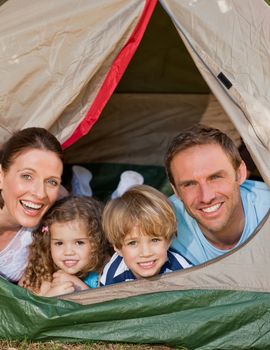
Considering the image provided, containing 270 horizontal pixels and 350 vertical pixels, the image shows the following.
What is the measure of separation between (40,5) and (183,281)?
121 cm

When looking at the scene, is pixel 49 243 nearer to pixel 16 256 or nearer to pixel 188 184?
pixel 16 256

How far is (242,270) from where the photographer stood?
2596 millimetres

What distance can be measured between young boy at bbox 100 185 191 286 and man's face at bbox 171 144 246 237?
4.0 inches

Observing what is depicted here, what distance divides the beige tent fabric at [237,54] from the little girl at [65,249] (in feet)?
2.37

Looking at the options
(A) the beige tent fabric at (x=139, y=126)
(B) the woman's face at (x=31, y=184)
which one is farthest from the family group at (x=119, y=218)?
(A) the beige tent fabric at (x=139, y=126)

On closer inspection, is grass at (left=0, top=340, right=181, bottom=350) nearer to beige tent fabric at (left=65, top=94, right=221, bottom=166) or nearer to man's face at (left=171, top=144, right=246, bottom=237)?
man's face at (left=171, top=144, right=246, bottom=237)

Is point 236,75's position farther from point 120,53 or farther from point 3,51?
point 3,51

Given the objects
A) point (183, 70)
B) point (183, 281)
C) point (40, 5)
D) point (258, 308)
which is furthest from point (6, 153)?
point (183, 70)

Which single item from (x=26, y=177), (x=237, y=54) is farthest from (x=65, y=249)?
(x=237, y=54)

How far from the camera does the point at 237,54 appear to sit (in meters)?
2.73

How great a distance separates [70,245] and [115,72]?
716 millimetres

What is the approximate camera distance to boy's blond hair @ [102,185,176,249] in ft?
8.79

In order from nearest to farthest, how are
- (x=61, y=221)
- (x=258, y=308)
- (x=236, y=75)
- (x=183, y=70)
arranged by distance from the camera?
(x=258, y=308) → (x=236, y=75) → (x=61, y=221) → (x=183, y=70)

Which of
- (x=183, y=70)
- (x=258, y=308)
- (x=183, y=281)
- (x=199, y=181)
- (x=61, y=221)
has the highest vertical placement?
(x=183, y=70)
